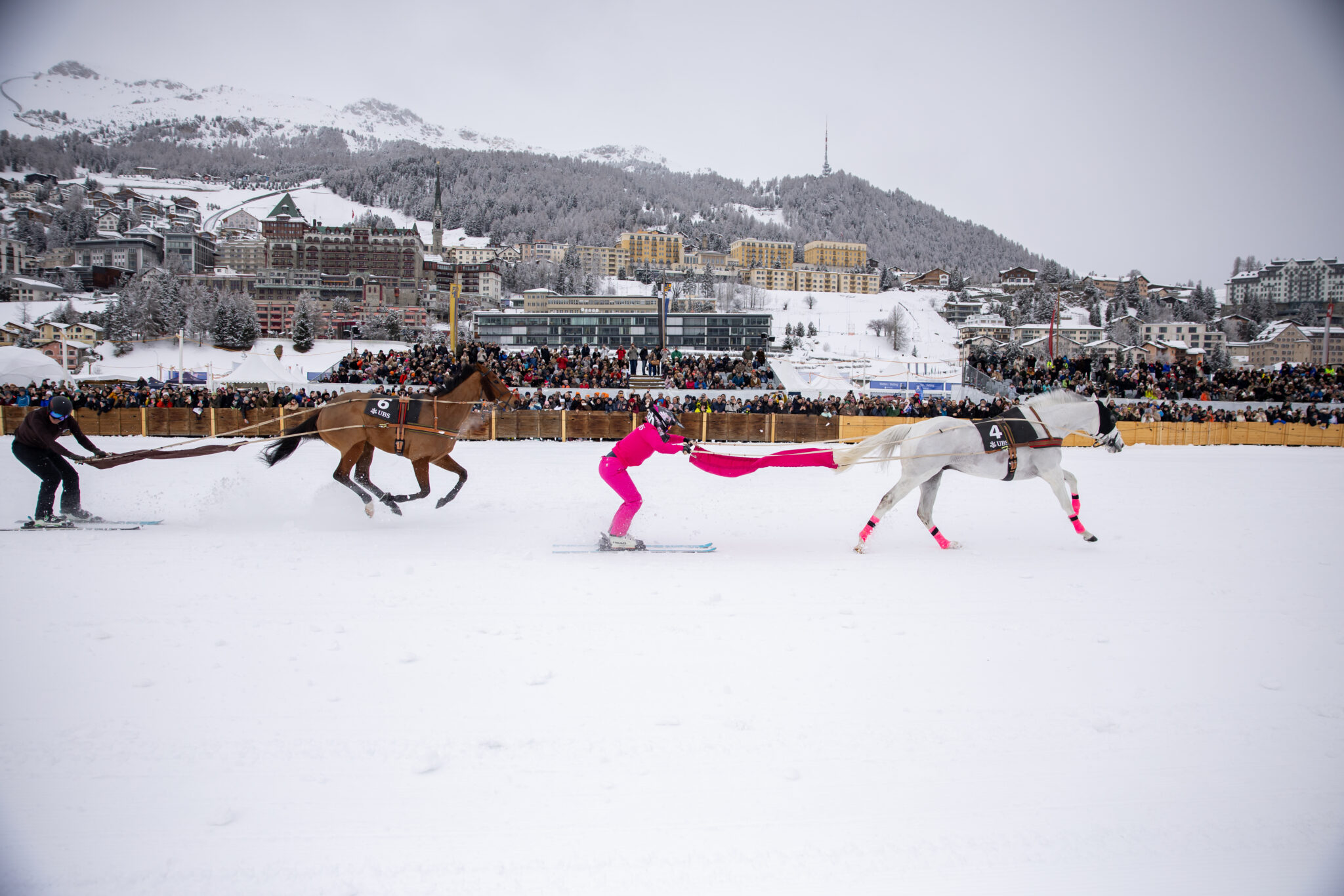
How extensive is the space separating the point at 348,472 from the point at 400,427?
902 millimetres

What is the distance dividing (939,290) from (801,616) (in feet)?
590

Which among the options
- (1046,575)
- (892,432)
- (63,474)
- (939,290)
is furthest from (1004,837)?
(939,290)

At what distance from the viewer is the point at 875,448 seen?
7844 mm

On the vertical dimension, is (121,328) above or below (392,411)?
above

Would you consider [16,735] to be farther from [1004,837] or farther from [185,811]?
[1004,837]

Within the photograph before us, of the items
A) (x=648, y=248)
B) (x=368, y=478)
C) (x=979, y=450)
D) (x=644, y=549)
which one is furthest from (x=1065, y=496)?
(x=648, y=248)

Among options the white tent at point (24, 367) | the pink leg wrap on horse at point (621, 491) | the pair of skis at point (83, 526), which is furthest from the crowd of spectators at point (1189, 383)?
the white tent at point (24, 367)

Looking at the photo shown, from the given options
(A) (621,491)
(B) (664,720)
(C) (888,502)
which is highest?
(A) (621,491)

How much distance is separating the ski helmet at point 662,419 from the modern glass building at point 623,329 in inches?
2052

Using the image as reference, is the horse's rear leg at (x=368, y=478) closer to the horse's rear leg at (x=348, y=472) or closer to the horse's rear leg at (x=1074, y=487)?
the horse's rear leg at (x=348, y=472)

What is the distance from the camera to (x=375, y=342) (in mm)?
89375

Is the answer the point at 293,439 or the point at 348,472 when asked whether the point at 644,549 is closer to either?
the point at 348,472

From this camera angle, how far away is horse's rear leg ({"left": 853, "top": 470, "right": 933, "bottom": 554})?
7.55 m

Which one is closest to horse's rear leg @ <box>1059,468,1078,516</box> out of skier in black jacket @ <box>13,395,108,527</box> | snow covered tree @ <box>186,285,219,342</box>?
skier in black jacket @ <box>13,395,108,527</box>
